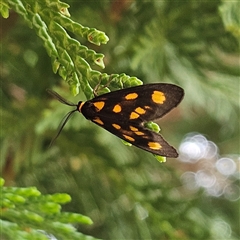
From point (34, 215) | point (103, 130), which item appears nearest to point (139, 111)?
point (34, 215)

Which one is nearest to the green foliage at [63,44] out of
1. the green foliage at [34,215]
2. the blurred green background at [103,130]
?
the green foliage at [34,215]

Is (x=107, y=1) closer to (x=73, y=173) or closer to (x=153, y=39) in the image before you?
(x=153, y=39)

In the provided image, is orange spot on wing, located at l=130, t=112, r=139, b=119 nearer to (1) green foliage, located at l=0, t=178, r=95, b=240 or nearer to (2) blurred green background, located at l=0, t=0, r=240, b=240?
(1) green foliage, located at l=0, t=178, r=95, b=240

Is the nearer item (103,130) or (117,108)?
(117,108)

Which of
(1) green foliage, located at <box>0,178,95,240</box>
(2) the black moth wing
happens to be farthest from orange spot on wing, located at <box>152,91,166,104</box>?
(1) green foliage, located at <box>0,178,95,240</box>

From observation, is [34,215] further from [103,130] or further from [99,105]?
[103,130]

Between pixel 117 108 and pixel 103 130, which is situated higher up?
pixel 103 130

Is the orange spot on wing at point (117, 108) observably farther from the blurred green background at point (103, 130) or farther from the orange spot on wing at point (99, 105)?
the blurred green background at point (103, 130)
